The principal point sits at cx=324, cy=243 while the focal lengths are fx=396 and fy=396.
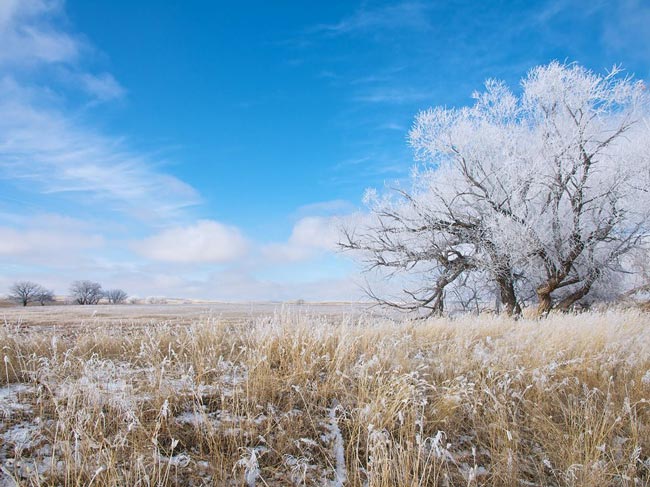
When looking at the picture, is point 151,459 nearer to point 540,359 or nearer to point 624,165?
point 540,359

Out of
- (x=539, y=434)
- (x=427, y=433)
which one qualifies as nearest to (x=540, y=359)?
(x=539, y=434)

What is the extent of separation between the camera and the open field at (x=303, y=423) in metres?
3.12

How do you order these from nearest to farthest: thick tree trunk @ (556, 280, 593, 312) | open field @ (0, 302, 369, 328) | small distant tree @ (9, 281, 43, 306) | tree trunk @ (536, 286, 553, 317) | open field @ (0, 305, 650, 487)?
open field @ (0, 305, 650, 487)
open field @ (0, 302, 369, 328)
tree trunk @ (536, 286, 553, 317)
thick tree trunk @ (556, 280, 593, 312)
small distant tree @ (9, 281, 43, 306)

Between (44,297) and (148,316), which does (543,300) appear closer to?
(148,316)

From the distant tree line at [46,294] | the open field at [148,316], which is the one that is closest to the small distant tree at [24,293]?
the distant tree line at [46,294]

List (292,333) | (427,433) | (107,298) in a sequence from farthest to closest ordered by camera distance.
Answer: (107,298) → (292,333) → (427,433)

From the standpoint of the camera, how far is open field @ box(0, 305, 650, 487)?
312cm

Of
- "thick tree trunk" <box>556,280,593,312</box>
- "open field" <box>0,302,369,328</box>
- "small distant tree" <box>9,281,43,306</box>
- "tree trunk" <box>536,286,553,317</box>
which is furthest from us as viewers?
"small distant tree" <box>9,281,43,306</box>

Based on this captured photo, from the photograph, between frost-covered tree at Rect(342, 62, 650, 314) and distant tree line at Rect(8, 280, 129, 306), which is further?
distant tree line at Rect(8, 280, 129, 306)

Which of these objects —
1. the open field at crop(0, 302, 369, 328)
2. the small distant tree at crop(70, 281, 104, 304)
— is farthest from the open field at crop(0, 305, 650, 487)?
the small distant tree at crop(70, 281, 104, 304)

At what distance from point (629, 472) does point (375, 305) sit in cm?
1382

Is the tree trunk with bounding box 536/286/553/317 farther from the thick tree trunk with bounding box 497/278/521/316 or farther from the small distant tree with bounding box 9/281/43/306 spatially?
the small distant tree with bounding box 9/281/43/306

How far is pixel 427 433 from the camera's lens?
3.92 metres

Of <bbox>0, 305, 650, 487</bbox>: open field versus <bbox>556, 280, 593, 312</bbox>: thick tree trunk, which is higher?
<bbox>556, 280, 593, 312</bbox>: thick tree trunk
